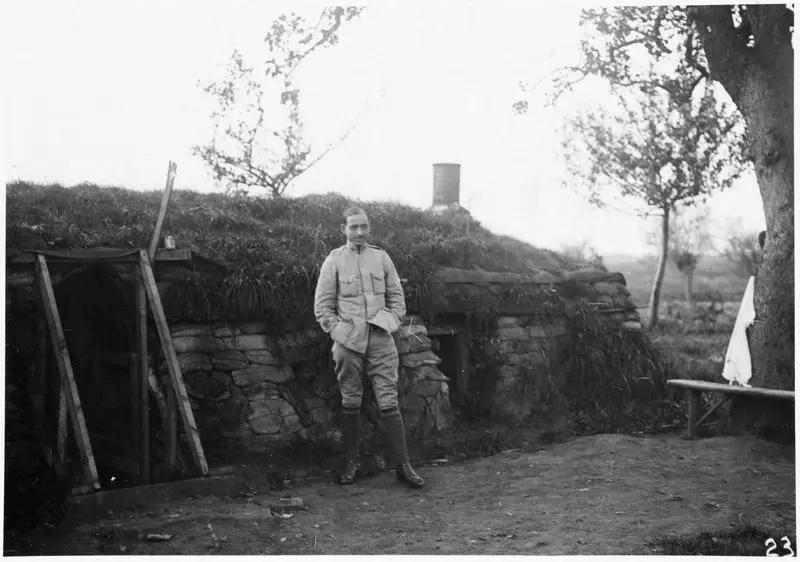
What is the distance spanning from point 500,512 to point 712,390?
3.26 meters

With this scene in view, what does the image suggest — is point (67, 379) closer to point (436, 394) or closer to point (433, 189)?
point (436, 394)

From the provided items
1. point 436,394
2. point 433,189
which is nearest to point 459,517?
point 436,394

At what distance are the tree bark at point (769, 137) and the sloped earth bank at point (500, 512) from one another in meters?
1.08

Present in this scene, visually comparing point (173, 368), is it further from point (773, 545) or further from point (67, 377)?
point (773, 545)

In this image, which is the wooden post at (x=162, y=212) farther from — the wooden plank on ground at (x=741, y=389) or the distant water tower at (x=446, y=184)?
the distant water tower at (x=446, y=184)

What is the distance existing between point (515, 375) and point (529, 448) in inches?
42.4

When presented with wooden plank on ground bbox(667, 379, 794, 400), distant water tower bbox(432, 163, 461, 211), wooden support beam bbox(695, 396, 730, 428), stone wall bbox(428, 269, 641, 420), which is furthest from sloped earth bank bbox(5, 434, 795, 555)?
distant water tower bbox(432, 163, 461, 211)

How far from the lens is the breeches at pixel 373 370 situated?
6.48 meters

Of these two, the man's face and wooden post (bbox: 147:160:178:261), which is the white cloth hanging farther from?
wooden post (bbox: 147:160:178:261)

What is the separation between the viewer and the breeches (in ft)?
21.3

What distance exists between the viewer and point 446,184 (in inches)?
472

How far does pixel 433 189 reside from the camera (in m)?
12.1

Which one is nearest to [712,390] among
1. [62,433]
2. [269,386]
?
[269,386]

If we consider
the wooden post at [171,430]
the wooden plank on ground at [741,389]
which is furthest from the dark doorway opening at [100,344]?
the wooden plank on ground at [741,389]
